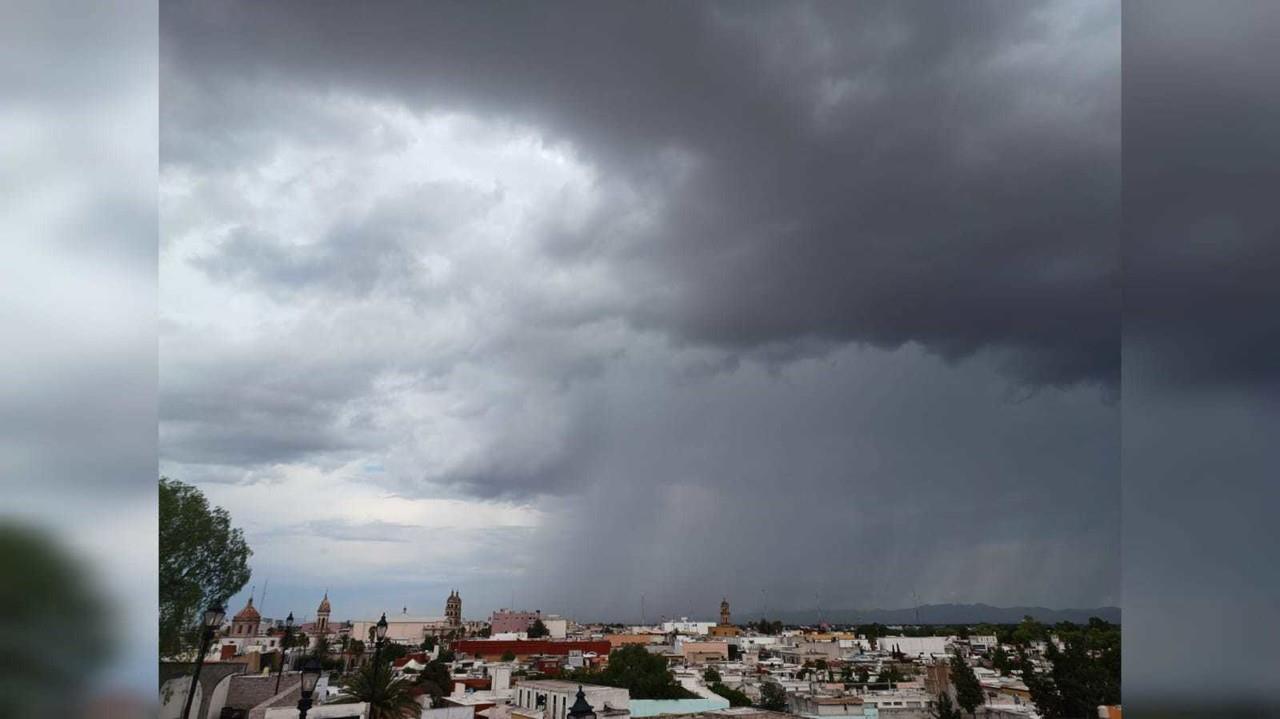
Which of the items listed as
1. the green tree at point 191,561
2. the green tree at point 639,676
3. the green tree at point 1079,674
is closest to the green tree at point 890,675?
the green tree at point 1079,674

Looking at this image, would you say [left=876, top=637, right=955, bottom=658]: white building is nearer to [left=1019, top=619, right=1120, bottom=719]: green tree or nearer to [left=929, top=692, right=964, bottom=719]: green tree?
[left=929, top=692, right=964, bottom=719]: green tree

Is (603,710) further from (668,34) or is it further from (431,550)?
(668,34)

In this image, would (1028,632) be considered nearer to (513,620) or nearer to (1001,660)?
(1001,660)

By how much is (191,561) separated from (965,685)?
5.60m

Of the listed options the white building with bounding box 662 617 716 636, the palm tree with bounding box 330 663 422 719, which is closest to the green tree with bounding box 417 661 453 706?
the palm tree with bounding box 330 663 422 719

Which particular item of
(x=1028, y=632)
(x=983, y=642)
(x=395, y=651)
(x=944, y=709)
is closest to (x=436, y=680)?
(x=395, y=651)

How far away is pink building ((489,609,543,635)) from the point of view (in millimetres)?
9879

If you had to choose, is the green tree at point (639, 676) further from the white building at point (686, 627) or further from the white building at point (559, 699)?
the white building at point (686, 627)

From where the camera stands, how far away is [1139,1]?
2.01 m

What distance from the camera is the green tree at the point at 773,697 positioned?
271 inches

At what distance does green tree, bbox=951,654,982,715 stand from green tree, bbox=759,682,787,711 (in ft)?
4.42

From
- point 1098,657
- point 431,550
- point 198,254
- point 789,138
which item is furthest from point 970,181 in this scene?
point 431,550

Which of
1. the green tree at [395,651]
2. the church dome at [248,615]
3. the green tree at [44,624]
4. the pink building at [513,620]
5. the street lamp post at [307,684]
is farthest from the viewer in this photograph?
the pink building at [513,620]

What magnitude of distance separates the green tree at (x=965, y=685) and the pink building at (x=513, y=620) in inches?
186
